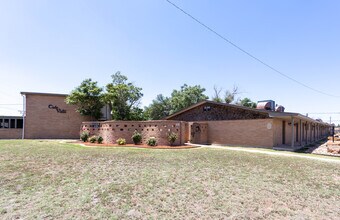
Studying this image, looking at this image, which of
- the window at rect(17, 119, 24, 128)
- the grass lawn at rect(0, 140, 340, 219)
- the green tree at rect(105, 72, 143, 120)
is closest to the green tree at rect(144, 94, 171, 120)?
the green tree at rect(105, 72, 143, 120)

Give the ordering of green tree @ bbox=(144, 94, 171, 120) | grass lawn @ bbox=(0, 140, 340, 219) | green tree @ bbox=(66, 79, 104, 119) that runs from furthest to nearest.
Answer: green tree @ bbox=(144, 94, 171, 120) → green tree @ bbox=(66, 79, 104, 119) → grass lawn @ bbox=(0, 140, 340, 219)

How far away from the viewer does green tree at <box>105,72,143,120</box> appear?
2373 centimetres

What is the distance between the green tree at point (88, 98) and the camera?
70.1ft

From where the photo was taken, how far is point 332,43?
1436cm

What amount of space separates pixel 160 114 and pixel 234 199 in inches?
1426

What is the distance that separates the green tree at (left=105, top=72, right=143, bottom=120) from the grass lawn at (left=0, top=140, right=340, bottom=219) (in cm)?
1696

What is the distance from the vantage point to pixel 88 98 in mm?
22062

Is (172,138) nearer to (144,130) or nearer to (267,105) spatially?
(144,130)

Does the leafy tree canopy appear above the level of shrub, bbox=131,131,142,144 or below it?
above

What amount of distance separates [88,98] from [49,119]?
4923 millimetres

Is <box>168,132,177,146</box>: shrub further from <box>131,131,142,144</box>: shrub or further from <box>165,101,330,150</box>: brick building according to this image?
<box>165,101,330,150</box>: brick building

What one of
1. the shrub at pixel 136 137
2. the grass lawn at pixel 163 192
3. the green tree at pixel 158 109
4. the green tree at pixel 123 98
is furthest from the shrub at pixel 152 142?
the green tree at pixel 158 109

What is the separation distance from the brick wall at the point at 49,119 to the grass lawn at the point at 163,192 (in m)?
16.3

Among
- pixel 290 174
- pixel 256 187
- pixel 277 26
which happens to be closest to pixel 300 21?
pixel 277 26
